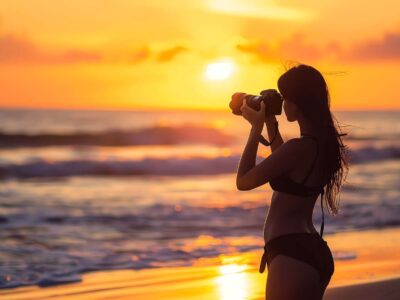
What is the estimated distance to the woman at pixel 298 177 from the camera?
3.34m

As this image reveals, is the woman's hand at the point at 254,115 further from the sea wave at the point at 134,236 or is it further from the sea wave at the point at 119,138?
the sea wave at the point at 119,138

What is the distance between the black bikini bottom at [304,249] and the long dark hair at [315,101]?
298 mm

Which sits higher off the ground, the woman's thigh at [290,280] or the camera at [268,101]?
the camera at [268,101]

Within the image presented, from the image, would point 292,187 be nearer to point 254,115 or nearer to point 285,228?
point 285,228

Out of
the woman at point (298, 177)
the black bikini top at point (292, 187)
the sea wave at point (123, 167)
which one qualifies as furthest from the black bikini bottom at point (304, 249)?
the sea wave at point (123, 167)

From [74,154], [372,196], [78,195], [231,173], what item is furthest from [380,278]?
[74,154]

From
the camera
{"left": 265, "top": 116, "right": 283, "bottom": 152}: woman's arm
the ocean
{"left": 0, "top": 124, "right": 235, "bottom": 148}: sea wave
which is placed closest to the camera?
the camera

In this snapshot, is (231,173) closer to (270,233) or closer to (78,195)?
(78,195)

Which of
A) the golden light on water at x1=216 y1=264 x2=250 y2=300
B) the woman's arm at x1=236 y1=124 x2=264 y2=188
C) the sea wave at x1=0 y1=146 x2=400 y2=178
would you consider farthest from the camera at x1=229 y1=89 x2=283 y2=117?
the sea wave at x1=0 y1=146 x2=400 y2=178

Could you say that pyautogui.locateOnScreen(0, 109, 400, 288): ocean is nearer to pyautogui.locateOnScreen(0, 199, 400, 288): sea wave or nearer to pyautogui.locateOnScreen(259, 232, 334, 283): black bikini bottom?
pyautogui.locateOnScreen(0, 199, 400, 288): sea wave

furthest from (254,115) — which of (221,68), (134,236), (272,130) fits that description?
(134,236)

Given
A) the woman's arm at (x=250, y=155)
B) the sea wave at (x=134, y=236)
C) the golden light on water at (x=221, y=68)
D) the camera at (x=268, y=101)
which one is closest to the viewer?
the woman's arm at (x=250, y=155)

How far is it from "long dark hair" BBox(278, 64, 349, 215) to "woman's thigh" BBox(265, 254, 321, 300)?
42 cm

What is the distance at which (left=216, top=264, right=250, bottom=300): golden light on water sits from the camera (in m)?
6.76
